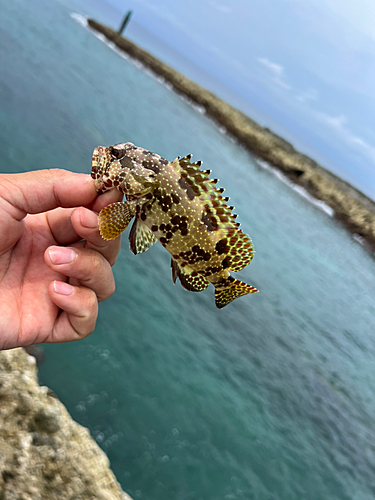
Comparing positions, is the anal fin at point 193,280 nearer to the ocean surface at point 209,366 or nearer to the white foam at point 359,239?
the ocean surface at point 209,366

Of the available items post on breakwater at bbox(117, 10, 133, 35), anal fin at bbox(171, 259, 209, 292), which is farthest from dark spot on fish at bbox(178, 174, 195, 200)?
post on breakwater at bbox(117, 10, 133, 35)

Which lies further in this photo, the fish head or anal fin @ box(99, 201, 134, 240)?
the fish head

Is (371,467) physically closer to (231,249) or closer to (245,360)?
(245,360)

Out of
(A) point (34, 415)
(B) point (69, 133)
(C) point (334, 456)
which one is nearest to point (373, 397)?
(C) point (334, 456)

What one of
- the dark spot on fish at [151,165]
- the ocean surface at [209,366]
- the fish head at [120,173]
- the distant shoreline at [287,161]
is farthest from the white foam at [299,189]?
the fish head at [120,173]

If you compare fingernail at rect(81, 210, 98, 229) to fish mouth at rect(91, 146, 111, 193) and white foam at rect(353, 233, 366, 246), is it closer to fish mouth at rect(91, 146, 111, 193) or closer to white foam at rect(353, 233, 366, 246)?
fish mouth at rect(91, 146, 111, 193)

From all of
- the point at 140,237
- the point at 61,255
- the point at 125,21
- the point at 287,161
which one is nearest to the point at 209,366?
the point at 140,237

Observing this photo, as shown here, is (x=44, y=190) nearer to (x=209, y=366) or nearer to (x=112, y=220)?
(x=112, y=220)
